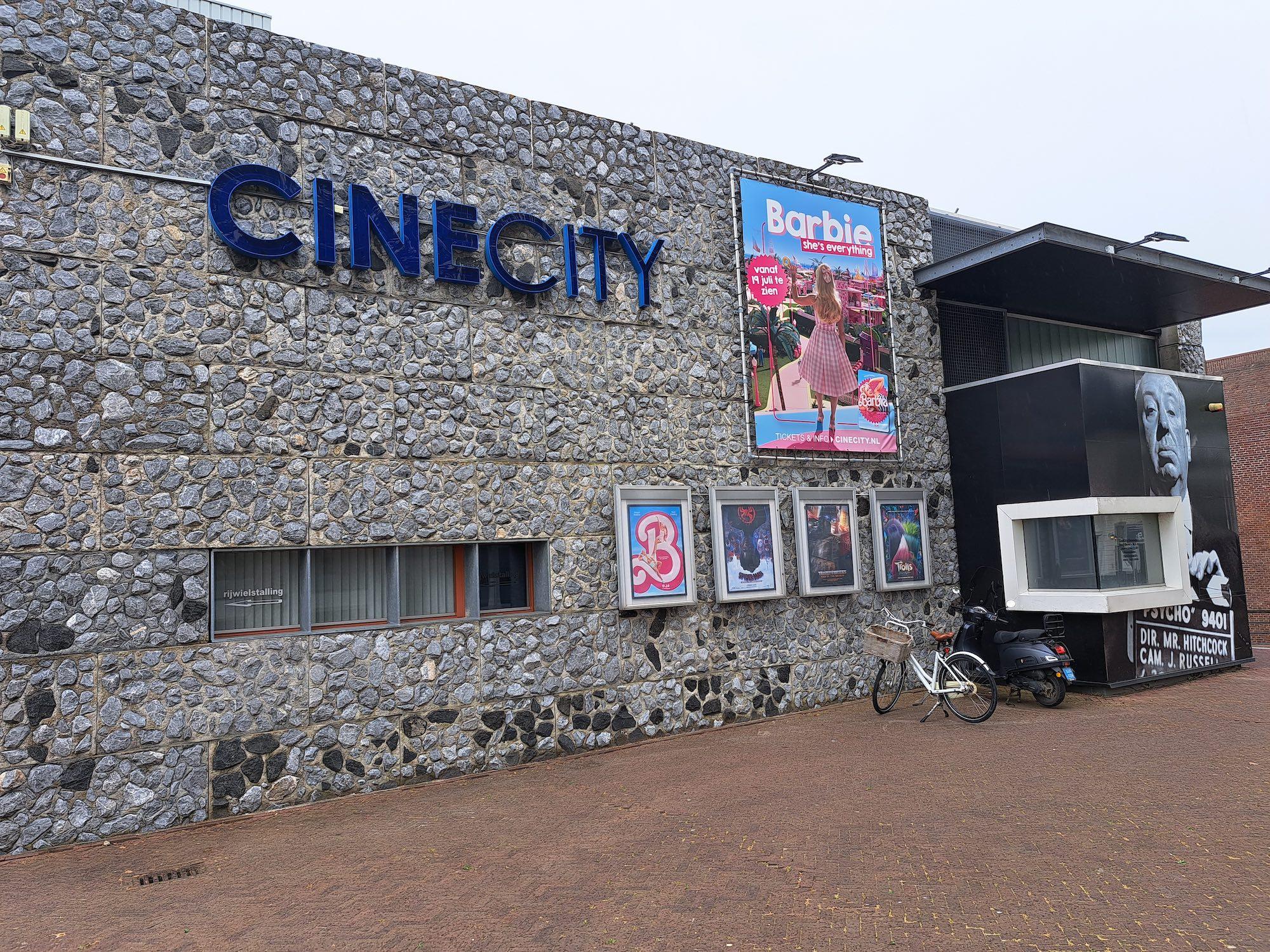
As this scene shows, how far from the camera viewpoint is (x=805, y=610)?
1217 centimetres

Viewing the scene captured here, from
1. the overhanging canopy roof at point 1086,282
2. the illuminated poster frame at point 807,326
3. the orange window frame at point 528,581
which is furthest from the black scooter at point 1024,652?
the orange window frame at point 528,581

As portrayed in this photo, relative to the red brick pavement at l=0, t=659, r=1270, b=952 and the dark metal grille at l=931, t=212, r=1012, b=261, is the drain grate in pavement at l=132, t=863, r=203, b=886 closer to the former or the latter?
the red brick pavement at l=0, t=659, r=1270, b=952

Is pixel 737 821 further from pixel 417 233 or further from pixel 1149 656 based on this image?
pixel 1149 656

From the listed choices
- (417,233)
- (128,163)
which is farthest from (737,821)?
(128,163)

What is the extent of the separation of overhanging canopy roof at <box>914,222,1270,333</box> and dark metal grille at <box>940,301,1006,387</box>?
0.62 ft

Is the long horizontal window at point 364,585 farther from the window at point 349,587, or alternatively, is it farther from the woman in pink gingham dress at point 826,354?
the woman in pink gingham dress at point 826,354

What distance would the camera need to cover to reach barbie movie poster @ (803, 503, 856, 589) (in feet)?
40.1

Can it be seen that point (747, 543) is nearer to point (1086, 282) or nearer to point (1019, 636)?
point (1019, 636)

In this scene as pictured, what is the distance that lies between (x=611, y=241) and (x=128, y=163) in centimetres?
510

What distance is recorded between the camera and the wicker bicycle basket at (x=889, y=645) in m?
11.2

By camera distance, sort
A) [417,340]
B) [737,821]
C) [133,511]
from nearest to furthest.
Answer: [737,821], [133,511], [417,340]

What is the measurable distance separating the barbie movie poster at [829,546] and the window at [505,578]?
3.85m

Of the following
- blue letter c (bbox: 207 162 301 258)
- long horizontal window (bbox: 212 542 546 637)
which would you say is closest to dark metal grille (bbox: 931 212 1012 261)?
long horizontal window (bbox: 212 542 546 637)

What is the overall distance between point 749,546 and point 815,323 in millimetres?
3311
